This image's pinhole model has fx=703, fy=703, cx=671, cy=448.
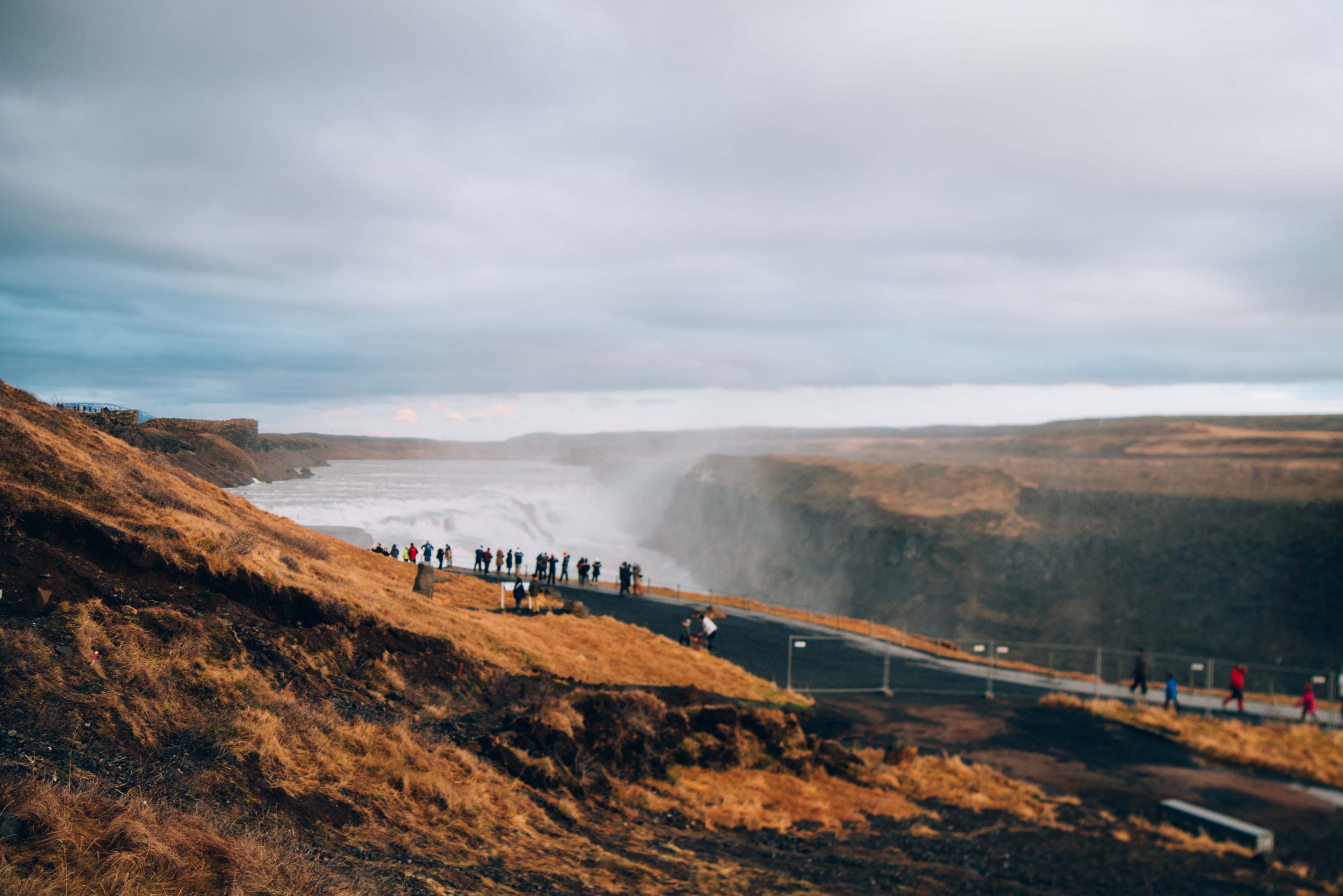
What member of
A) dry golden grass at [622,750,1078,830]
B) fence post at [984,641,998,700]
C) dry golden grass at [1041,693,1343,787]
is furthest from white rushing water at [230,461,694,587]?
dry golden grass at [1041,693,1343,787]

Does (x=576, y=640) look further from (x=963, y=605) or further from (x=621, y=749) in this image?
(x=963, y=605)

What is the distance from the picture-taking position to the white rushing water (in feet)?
102

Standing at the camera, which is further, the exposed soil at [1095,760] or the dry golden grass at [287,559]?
the exposed soil at [1095,760]

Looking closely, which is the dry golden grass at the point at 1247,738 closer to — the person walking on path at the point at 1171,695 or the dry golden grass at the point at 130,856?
the person walking on path at the point at 1171,695

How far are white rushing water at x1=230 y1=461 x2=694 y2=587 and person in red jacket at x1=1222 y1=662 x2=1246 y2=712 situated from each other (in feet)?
101

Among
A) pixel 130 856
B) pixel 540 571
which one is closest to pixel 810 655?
pixel 540 571

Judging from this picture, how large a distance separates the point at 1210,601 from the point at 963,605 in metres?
16.7

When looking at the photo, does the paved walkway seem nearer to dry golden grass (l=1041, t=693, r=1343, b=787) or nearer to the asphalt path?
the asphalt path

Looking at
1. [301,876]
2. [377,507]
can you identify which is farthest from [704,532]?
[301,876]

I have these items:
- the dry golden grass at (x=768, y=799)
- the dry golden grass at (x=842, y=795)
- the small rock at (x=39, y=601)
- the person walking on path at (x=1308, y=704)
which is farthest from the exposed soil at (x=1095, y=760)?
the small rock at (x=39, y=601)

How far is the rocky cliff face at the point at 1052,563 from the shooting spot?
48.3 metres

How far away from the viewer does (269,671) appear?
10.4 meters

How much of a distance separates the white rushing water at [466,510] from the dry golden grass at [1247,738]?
27.5m

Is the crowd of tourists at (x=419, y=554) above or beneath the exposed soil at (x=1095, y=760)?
above
